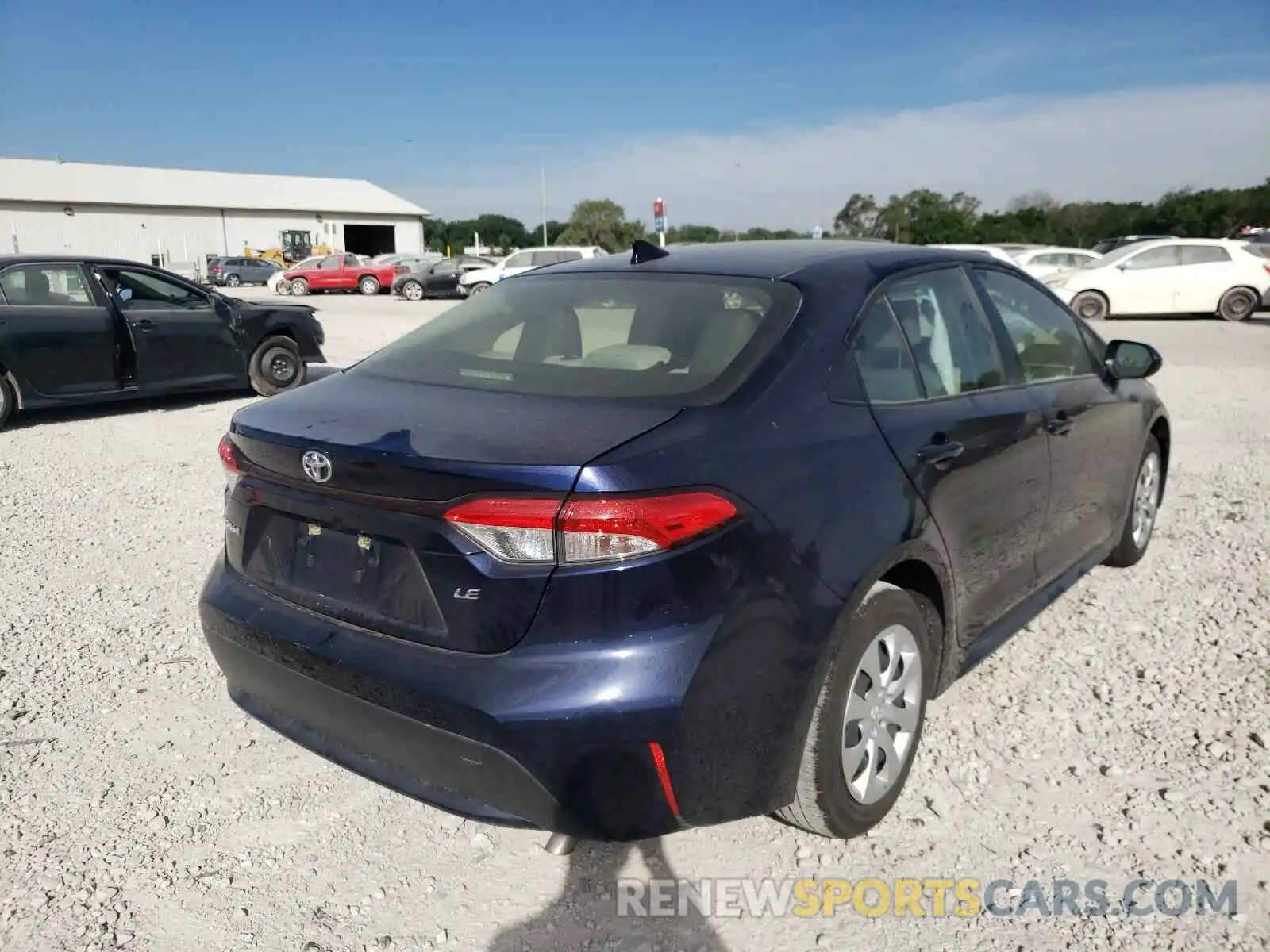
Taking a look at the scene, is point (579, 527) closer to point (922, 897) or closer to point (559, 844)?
point (559, 844)

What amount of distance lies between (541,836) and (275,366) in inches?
340

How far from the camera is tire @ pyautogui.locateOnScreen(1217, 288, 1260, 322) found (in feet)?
60.7

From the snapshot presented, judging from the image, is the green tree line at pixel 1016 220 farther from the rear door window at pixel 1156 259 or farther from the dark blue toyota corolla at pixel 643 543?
the dark blue toyota corolla at pixel 643 543

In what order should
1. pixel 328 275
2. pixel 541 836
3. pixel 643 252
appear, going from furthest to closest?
pixel 328 275
pixel 643 252
pixel 541 836

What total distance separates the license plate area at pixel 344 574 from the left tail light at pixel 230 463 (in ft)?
0.42

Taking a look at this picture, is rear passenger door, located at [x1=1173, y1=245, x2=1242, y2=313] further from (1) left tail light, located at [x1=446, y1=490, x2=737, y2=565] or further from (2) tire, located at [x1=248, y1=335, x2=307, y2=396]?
(1) left tail light, located at [x1=446, y1=490, x2=737, y2=565]

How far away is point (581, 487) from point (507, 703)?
0.50 m

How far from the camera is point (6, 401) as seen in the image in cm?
820

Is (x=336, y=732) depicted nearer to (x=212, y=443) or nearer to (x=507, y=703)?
(x=507, y=703)

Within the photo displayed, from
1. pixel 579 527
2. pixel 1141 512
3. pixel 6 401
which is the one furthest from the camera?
pixel 6 401

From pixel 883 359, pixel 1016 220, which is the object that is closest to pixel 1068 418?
pixel 883 359

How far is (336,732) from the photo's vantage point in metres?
2.38

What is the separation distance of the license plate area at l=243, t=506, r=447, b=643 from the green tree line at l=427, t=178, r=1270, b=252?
43.3 m

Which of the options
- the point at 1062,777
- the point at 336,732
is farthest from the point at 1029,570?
the point at 336,732
